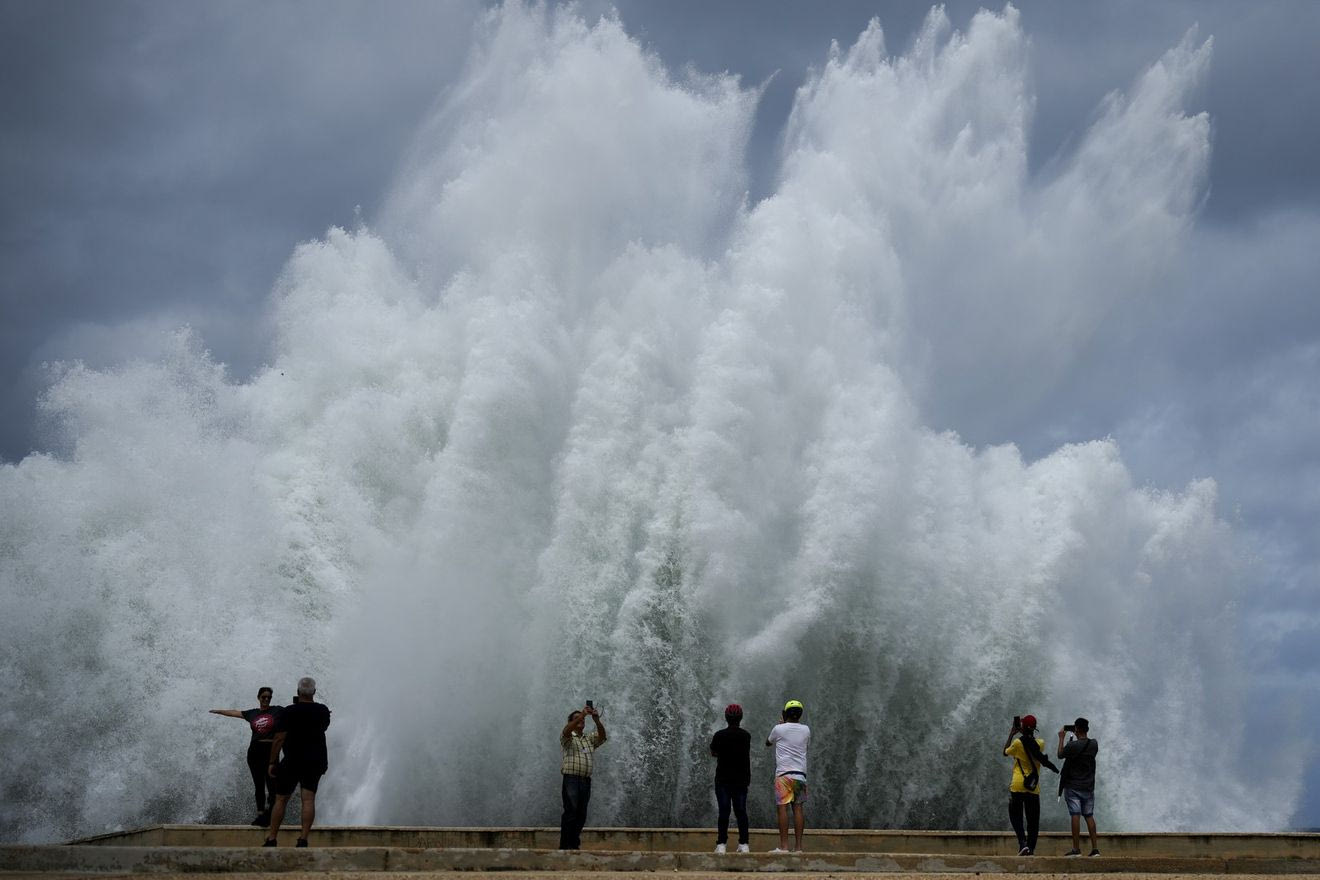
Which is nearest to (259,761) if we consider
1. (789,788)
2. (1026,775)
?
(789,788)

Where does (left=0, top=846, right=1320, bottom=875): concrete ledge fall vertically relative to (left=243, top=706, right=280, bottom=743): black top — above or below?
below

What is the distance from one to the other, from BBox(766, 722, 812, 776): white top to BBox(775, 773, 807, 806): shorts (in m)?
0.07

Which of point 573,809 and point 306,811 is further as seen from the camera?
point 573,809

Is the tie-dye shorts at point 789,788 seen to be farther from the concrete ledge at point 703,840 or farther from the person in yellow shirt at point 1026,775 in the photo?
the person in yellow shirt at point 1026,775

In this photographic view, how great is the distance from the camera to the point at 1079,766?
14938mm

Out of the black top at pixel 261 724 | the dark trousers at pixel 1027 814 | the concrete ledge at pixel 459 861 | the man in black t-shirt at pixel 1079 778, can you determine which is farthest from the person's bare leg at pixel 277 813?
the man in black t-shirt at pixel 1079 778

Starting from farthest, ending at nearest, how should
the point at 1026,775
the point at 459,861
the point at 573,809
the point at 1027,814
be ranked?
1. the point at 1027,814
2. the point at 1026,775
3. the point at 573,809
4. the point at 459,861

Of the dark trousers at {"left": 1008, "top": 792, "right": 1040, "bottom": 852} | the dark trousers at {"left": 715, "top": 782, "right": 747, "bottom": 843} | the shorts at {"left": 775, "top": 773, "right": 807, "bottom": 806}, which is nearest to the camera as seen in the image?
the shorts at {"left": 775, "top": 773, "right": 807, "bottom": 806}

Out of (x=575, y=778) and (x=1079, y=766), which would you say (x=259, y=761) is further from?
(x=1079, y=766)

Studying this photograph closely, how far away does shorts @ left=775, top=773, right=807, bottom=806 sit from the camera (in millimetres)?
13766

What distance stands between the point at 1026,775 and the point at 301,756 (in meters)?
8.04

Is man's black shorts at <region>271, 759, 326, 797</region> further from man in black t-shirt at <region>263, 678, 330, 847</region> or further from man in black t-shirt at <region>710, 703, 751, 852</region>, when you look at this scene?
man in black t-shirt at <region>710, 703, 751, 852</region>

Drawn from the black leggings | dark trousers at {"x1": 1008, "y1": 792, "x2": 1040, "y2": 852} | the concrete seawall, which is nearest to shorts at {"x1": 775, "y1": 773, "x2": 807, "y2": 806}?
the concrete seawall

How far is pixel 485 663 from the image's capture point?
87.5 feet
